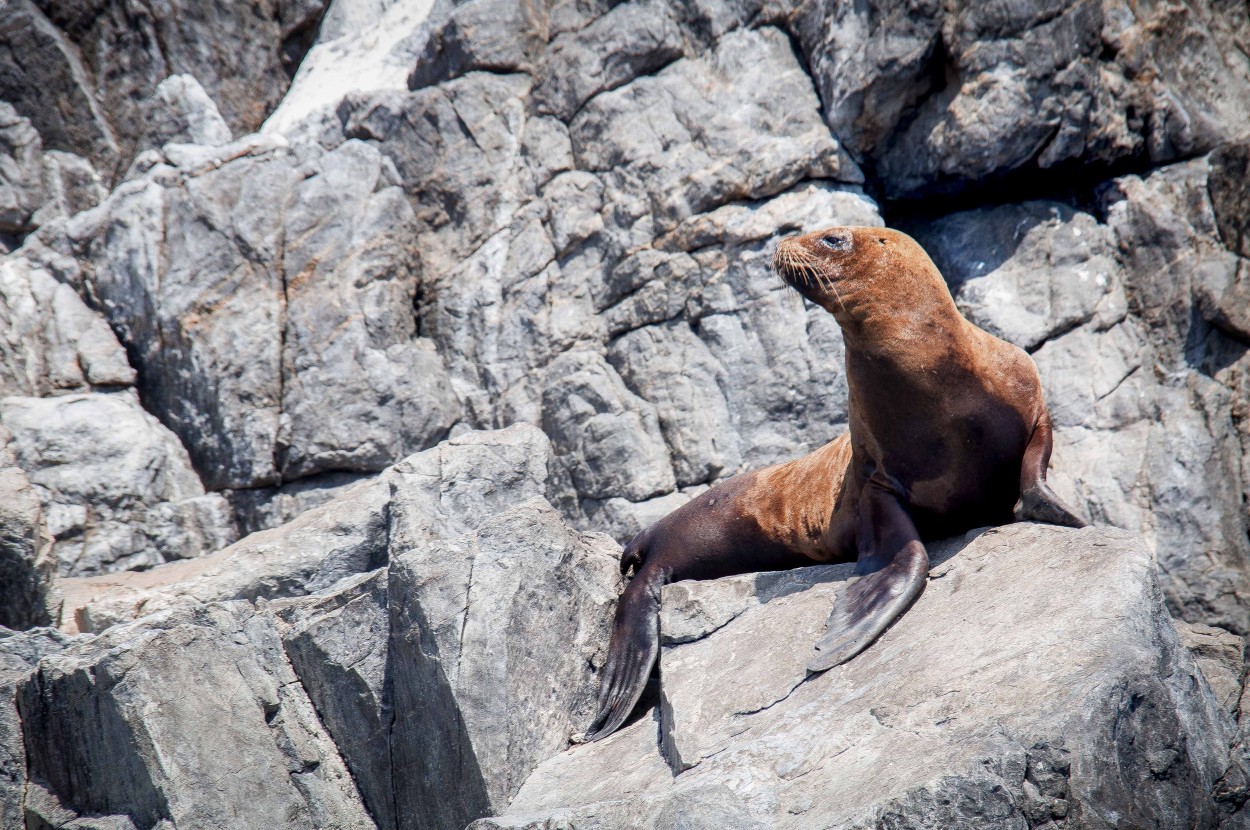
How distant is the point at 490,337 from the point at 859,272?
19.6 ft

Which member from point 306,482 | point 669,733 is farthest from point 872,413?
point 306,482

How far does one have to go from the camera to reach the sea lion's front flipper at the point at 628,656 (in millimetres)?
4938

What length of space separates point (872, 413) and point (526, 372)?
5668 mm

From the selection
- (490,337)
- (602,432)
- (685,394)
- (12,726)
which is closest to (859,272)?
(12,726)

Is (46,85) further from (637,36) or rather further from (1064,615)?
(1064,615)

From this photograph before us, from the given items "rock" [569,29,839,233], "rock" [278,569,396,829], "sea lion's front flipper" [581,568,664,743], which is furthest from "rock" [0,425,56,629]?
"rock" [569,29,839,233]

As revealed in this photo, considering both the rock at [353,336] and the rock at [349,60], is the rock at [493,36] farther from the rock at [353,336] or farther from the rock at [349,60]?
the rock at [353,336]

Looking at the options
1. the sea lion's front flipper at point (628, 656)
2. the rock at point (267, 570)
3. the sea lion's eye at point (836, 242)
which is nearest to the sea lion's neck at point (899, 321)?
the sea lion's eye at point (836, 242)

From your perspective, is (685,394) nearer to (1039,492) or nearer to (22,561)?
(1039,492)

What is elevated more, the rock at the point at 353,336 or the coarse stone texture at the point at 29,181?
the coarse stone texture at the point at 29,181

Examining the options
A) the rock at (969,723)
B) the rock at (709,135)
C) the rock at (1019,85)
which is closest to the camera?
the rock at (969,723)

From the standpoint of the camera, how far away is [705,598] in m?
5.10

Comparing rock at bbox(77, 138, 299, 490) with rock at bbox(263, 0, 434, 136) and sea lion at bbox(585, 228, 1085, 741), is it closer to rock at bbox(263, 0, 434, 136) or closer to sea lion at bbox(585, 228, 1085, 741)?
rock at bbox(263, 0, 434, 136)

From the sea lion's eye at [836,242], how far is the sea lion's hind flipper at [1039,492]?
1158mm
